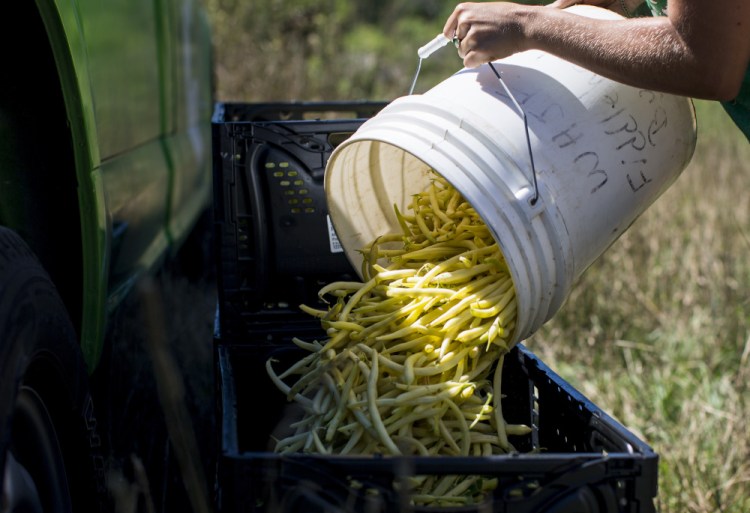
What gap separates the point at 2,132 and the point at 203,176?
11.0 feet

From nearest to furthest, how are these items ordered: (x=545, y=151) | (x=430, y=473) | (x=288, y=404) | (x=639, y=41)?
(x=430, y=473), (x=639, y=41), (x=545, y=151), (x=288, y=404)

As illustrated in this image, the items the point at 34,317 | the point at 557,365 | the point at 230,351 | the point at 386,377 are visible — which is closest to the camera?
the point at 34,317

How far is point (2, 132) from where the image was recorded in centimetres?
228

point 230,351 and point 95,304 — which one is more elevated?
point 95,304

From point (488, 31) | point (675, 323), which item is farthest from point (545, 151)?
point (675, 323)

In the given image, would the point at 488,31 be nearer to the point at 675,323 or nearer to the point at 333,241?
the point at 333,241

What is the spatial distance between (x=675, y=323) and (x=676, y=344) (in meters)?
0.17

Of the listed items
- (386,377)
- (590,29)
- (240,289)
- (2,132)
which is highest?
(590,29)

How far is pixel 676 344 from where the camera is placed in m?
4.38

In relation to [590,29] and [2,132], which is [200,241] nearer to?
[2,132]

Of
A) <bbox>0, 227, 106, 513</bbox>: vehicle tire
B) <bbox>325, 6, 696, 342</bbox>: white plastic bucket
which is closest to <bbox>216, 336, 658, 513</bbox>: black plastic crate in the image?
<bbox>0, 227, 106, 513</bbox>: vehicle tire

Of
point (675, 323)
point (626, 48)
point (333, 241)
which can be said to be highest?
point (626, 48)

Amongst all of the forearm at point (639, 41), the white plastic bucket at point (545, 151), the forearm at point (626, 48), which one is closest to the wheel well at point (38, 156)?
the white plastic bucket at point (545, 151)

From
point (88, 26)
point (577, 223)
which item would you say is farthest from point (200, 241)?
point (577, 223)
